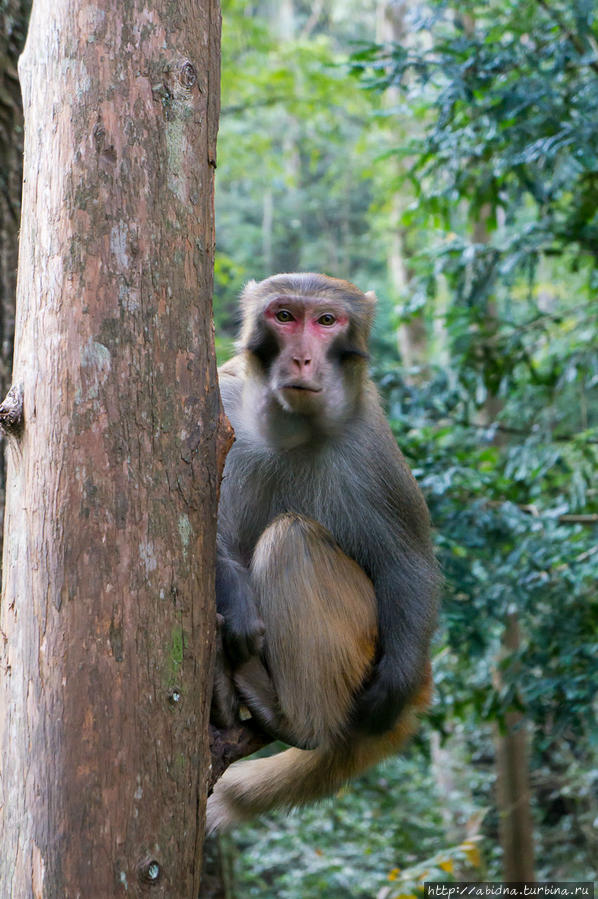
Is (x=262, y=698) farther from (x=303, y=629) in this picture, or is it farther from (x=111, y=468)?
(x=111, y=468)

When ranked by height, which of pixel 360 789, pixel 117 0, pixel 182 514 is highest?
pixel 117 0

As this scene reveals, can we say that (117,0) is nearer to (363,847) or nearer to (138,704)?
(138,704)

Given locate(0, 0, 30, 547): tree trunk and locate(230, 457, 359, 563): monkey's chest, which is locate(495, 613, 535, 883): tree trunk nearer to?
locate(230, 457, 359, 563): monkey's chest

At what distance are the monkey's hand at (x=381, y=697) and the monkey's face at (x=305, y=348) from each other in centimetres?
112

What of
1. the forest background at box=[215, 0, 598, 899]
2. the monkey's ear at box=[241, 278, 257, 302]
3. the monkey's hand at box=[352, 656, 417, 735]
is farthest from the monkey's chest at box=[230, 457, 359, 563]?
the forest background at box=[215, 0, 598, 899]

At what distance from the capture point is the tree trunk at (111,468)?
2125mm

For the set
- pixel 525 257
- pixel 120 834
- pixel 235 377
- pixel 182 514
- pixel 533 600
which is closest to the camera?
pixel 120 834

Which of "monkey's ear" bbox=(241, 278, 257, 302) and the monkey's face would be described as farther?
"monkey's ear" bbox=(241, 278, 257, 302)

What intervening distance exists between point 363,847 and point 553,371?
5663 millimetres

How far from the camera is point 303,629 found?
11.1 feet

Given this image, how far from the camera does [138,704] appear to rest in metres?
2.19

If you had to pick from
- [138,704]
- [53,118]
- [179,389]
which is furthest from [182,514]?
[53,118]

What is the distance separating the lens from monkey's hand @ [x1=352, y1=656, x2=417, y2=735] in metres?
3.60

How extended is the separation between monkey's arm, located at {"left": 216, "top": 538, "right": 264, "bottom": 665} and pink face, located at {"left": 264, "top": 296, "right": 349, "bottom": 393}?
29.4 inches
